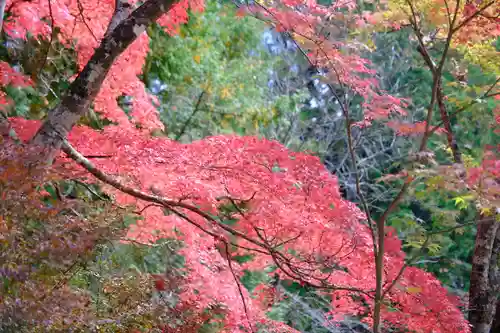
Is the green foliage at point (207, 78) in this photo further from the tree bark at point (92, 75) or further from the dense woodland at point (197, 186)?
the tree bark at point (92, 75)

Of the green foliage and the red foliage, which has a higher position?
the green foliage

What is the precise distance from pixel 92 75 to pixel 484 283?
132 inches

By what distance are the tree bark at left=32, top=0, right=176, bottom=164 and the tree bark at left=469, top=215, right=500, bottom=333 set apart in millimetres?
3077

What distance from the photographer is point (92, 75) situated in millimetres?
2643

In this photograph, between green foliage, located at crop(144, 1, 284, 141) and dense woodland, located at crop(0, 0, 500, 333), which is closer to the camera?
dense woodland, located at crop(0, 0, 500, 333)

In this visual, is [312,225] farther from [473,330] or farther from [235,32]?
[235,32]

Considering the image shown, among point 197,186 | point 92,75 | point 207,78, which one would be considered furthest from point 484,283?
point 207,78

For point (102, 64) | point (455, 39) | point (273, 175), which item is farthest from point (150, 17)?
point (455, 39)

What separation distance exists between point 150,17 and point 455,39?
254cm

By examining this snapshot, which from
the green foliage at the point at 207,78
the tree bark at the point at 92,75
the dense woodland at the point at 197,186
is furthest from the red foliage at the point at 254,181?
the green foliage at the point at 207,78

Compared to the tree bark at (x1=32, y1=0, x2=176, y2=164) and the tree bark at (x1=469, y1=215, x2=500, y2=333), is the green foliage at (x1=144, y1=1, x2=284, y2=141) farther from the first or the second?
the tree bark at (x1=32, y1=0, x2=176, y2=164)

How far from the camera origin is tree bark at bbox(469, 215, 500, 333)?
4.36 m

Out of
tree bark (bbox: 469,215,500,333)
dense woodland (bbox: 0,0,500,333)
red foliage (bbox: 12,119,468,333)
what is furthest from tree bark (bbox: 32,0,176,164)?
tree bark (bbox: 469,215,500,333)

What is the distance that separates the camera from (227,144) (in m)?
3.24
